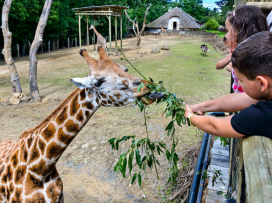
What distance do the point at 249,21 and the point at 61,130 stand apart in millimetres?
1889

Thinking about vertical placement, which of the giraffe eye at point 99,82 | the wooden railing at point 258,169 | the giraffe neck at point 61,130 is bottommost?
the giraffe neck at point 61,130

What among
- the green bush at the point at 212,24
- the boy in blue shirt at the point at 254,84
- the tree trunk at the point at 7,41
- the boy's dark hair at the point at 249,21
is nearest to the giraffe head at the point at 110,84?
the boy's dark hair at the point at 249,21

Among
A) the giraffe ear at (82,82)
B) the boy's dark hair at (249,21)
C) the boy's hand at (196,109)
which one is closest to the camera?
the boy's hand at (196,109)

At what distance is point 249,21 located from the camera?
6.66 ft

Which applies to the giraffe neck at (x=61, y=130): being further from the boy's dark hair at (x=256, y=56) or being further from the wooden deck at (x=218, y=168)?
the wooden deck at (x=218, y=168)

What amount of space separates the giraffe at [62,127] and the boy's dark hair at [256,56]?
1.09 m

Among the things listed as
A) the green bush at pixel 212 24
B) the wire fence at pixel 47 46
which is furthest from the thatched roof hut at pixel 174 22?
the wire fence at pixel 47 46

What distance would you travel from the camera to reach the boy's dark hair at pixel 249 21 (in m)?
2.01

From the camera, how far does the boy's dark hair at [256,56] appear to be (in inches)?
45.6

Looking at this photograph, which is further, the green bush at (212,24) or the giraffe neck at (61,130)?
the green bush at (212,24)

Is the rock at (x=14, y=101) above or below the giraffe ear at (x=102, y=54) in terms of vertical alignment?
below

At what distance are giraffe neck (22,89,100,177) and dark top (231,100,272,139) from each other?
1.44 m

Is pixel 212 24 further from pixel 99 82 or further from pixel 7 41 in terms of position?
pixel 99 82

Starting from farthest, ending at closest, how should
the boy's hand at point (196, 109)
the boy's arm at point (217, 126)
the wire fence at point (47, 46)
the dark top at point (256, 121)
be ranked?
the wire fence at point (47, 46), the boy's hand at point (196, 109), the boy's arm at point (217, 126), the dark top at point (256, 121)
